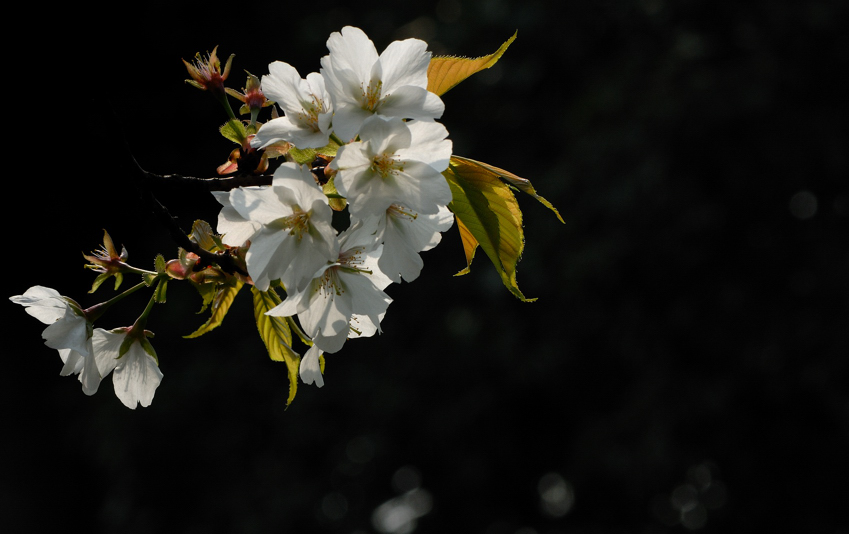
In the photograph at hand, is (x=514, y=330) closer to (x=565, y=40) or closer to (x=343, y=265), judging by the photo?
(x=565, y=40)

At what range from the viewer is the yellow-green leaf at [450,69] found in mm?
815

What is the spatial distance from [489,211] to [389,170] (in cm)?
13

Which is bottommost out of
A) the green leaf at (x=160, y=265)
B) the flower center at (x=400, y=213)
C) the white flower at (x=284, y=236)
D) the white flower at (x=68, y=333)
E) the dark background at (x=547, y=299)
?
the dark background at (x=547, y=299)

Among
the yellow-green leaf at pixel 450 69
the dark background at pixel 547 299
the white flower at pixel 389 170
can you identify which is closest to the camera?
the white flower at pixel 389 170

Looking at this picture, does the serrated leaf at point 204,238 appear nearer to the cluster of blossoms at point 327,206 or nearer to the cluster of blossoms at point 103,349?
the cluster of blossoms at point 327,206

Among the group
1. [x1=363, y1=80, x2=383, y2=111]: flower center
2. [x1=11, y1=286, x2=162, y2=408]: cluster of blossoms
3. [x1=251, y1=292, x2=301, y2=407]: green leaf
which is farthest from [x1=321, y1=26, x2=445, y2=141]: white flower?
[x1=11, y1=286, x2=162, y2=408]: cluster of blossoms

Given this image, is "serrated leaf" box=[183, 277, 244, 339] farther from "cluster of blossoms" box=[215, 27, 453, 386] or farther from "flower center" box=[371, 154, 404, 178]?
"flower center" box=[371, 154, 404, 178]

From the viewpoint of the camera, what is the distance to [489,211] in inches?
31.7

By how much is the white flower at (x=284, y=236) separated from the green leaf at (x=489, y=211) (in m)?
0.14

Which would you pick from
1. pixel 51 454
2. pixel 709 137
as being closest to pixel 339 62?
pixel 709 137

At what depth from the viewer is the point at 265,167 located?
0.83 m

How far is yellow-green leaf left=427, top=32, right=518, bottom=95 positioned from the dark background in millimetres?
3347

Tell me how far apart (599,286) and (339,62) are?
3854 mm

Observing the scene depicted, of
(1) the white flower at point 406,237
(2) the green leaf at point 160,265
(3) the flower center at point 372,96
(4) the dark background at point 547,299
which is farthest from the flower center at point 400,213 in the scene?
(4) the dark background at point 547,299
